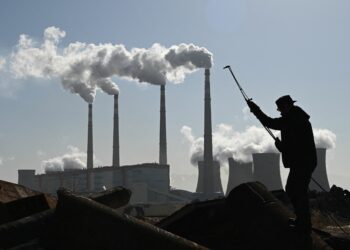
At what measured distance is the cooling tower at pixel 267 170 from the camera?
89.7 meters

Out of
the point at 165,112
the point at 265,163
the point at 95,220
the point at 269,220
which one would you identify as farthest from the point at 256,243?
the point at 165,112

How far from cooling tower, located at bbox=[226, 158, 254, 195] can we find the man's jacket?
102 meters

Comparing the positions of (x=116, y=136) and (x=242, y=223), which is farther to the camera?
(x=116, y=136)

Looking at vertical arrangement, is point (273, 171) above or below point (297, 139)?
below

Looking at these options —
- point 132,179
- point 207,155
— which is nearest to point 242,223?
point 207,155

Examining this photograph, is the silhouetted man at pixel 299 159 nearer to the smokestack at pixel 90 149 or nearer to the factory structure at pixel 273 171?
the factory structure at pixel 273 171

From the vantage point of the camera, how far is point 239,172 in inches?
4254

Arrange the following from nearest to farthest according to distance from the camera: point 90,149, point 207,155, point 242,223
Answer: point 242,223 → point 207,155 → point 90,149

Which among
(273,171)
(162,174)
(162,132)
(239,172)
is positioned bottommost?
(162,174)

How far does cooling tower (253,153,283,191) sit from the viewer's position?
89688 millimetres

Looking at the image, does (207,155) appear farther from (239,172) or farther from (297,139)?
(297,139)

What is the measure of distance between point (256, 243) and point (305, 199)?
1.99 ft

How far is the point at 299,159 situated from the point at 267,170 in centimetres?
8825

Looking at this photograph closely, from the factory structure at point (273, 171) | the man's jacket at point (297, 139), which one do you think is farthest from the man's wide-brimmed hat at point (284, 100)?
the factory structure at point (273, 171)
